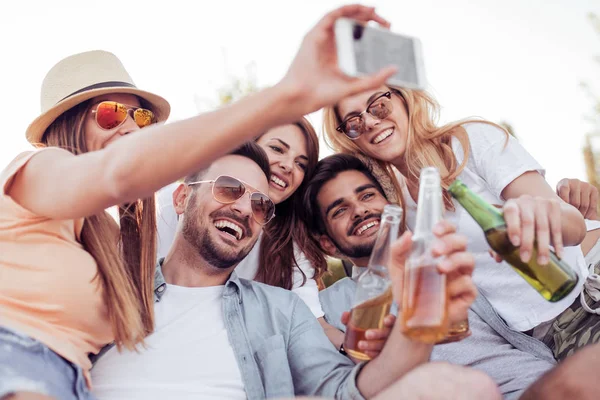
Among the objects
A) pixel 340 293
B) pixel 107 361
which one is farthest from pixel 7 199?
pixel 340 293

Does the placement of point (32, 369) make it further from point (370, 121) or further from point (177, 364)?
point (370, 121)

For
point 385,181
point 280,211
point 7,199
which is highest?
point 7,199

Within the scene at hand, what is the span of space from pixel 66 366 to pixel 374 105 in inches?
91.3

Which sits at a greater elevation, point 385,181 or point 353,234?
point 385,181

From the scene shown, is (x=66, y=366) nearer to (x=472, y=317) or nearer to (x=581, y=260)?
(x=472, y=317)

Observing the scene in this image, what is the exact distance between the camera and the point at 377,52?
1.39 metres

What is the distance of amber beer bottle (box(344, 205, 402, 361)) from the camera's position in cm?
195

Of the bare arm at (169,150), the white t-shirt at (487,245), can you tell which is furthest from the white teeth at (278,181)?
the bare arm at (169,150)

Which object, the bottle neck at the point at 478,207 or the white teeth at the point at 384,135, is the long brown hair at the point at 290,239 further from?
the bottle neck at the point at 478,207

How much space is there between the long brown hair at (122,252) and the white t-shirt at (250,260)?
949 mm

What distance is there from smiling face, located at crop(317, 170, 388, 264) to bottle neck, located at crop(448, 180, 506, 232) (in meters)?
1.59

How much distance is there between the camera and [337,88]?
1.43 m

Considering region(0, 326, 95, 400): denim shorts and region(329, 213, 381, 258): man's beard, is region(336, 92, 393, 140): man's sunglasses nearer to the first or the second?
region(329, 213, 381, 258): man's beard

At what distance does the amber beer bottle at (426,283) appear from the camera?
156cm
